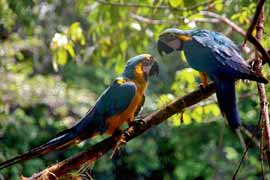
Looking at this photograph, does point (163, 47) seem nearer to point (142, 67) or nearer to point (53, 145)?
point (142, 67)

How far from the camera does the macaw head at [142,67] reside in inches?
48.8

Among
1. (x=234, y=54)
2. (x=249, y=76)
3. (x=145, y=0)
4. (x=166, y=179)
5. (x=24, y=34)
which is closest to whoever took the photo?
(x=249, y=76)

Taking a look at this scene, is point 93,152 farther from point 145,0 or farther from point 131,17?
point 131,17

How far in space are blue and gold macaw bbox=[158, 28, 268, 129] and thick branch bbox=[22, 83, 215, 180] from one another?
0.16 ft

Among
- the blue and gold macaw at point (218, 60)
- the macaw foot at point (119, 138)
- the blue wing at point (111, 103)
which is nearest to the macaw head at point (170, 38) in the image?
the blue and gold macaw at point (218, 60)

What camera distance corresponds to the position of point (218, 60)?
3.72 feet

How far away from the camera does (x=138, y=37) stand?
2594 millimetres

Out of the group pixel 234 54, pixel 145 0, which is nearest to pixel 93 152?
pixel 234 54

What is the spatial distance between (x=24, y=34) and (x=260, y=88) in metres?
3.48

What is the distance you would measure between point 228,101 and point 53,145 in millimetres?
388

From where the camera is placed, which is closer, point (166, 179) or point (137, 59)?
point (137, 59)

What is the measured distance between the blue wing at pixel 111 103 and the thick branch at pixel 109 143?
0.15 ft

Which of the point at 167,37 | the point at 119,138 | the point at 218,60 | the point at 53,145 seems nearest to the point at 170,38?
the point at 167,37

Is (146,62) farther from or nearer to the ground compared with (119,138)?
farther from the ground
